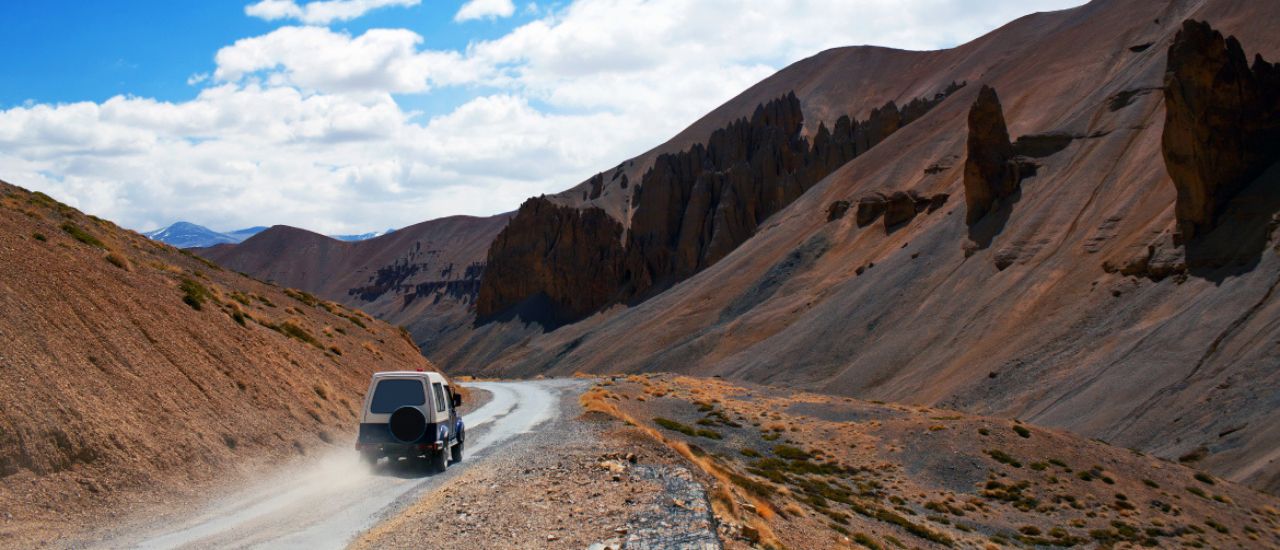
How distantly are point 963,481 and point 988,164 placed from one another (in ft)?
164

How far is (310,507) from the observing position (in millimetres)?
15109

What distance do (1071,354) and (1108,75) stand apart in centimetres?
4795

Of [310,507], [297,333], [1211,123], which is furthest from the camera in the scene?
[1211,123]

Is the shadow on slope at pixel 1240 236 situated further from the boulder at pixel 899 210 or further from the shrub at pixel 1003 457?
the boulder at pixel 899 210

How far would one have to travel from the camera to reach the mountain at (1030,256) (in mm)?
45625

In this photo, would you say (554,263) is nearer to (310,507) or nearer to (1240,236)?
(1240,236)

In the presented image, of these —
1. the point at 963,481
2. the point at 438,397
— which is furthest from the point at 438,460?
the point at 963,481

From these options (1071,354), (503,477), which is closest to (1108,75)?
(1071,354)

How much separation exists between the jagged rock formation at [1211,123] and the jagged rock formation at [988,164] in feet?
64.5

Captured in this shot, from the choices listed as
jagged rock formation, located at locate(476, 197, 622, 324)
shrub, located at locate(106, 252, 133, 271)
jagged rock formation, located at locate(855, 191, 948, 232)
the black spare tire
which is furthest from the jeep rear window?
jagged rock formation, located at locate(476, 197, 622, 324)

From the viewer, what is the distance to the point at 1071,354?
52.4m

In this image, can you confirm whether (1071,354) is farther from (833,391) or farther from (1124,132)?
(1124,132)

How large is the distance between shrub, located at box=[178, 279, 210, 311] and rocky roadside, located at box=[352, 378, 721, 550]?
403 inches

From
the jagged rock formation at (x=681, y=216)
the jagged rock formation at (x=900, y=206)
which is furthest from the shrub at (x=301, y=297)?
the jagged rock formation at (x=681, y=216)
